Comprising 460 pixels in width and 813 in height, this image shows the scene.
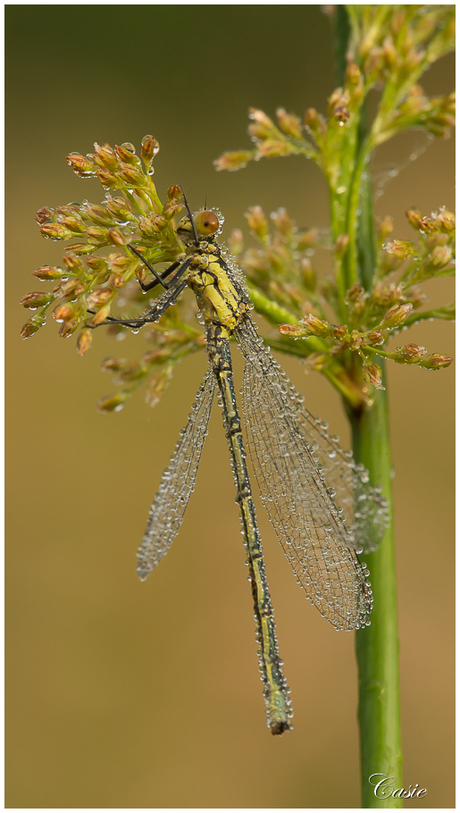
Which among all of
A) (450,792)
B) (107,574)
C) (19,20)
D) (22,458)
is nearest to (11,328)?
(22,458)

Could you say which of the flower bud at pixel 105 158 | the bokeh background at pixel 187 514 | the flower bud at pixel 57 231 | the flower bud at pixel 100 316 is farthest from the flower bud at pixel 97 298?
the bokeh background at pixel 187 514

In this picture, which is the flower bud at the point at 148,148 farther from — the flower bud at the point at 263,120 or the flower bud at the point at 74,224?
the flower bud at the point at 263,120

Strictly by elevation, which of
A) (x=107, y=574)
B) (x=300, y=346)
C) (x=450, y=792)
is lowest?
(x=450, y=792)

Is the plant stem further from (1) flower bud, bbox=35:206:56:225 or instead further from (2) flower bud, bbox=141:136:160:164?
(1) flower bud, bbox=35:206:56:225

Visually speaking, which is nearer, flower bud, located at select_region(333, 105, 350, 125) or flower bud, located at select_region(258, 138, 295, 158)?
flower bud, located at select_region(333, 105, 350, 125)

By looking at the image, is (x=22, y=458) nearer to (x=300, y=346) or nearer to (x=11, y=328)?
(x=11, y=328)

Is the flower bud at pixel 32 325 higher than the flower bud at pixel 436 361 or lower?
higher

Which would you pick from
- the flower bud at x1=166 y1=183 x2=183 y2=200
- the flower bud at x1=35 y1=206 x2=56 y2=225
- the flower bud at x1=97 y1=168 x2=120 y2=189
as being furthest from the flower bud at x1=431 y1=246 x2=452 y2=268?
the flower bud at x1=35 y1=206 x2=56 y2=225

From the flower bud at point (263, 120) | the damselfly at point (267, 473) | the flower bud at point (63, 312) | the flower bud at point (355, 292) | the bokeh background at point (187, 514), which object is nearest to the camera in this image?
the flower bud at point (63, 312)
